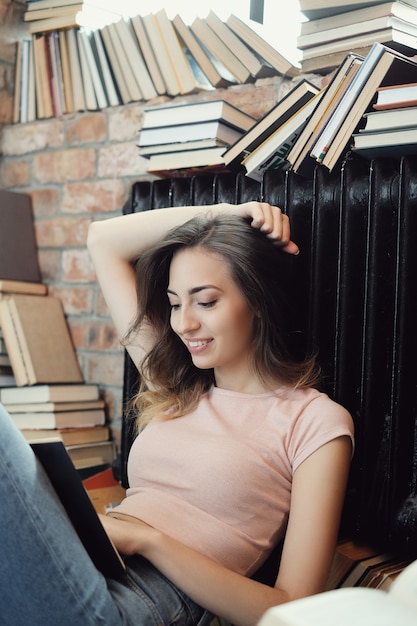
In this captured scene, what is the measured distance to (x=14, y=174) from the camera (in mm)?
2797

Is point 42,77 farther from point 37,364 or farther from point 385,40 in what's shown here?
point 385,40

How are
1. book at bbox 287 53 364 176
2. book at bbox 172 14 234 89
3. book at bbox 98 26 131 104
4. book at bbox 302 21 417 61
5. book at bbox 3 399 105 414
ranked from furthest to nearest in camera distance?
book at bbox 98 26 131 104
book at bbox 3 399 105 414
book at bbox 172 14 234 89
book at bbox 302 21 417 61
book at bbox 287 53 364 176

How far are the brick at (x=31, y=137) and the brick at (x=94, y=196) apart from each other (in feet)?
0.61

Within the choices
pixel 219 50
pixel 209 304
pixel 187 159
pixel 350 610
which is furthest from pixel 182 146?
pixel 350 610

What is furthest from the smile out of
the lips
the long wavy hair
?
the long wavy hair

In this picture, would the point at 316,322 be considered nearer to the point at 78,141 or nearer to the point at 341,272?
the point at 341,272

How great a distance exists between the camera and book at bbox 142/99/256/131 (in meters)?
1.98

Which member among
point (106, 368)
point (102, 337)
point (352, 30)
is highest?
point (352, 30)

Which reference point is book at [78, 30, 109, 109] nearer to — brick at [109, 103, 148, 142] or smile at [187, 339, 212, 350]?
brick at [109, 103, 148, 142]

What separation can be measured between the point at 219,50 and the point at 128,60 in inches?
14.0

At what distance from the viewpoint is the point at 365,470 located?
1546mm

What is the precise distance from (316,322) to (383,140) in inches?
15.6

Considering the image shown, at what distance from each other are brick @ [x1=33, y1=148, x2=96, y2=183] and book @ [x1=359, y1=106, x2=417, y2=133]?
1.26 metres

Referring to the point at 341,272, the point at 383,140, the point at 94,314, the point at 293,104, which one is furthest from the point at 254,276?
the point at 94,314
